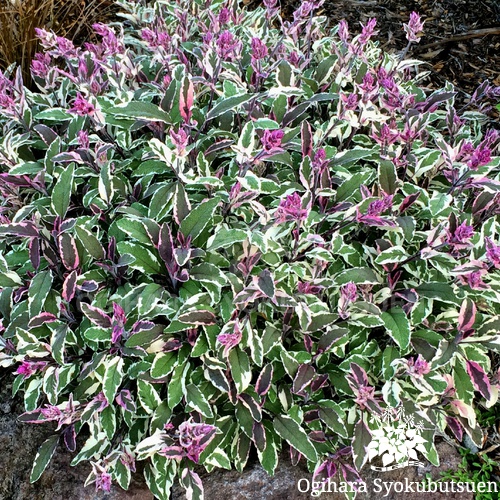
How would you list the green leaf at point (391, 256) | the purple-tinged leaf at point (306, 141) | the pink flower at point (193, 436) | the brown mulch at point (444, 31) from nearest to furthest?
the pink flower at point (193, 436) < the green leaf at point (391, 256) < the purple-tinged leaf at point (306, 141) < the brown mulch at point (444, 31)

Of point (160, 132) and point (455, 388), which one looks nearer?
point (455, 388)

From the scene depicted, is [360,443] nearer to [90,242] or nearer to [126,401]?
[126,401]

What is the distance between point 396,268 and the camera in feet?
5.99

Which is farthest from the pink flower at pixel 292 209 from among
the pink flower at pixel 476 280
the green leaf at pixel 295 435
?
the green leaf at pixel 295 435

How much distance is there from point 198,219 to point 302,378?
59cm

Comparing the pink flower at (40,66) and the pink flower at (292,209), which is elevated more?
the pink flower at (292,209)

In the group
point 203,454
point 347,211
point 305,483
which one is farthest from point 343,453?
point 347,211

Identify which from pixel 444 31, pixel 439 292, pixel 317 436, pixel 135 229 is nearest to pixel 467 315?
pixel 439 292

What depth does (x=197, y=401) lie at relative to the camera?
1.61 meters

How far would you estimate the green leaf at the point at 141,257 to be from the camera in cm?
164

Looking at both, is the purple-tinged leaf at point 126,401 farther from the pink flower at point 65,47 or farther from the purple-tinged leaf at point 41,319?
the pink flower at point 65,47

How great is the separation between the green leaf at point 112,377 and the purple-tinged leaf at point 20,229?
0.48 m

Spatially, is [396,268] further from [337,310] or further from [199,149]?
[199,149]

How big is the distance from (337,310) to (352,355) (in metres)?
0.15
